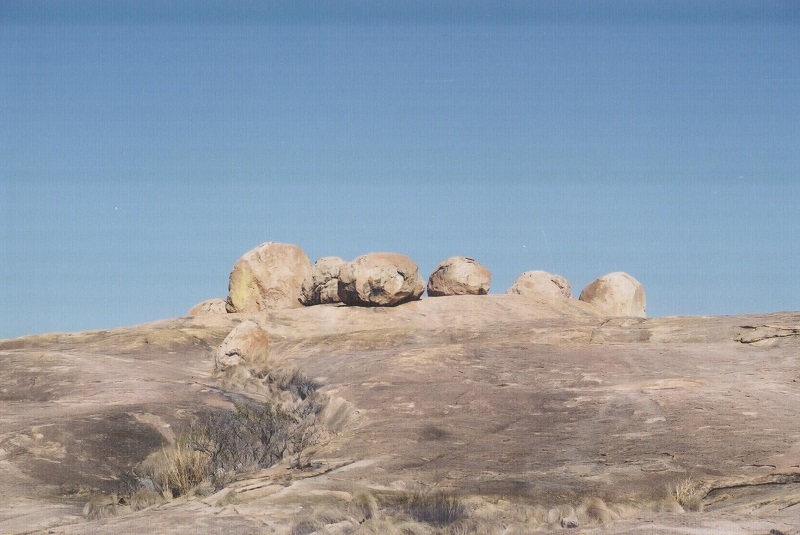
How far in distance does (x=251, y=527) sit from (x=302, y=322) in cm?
1854

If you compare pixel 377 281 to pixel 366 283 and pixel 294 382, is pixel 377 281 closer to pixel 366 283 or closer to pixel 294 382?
pixel 366 283

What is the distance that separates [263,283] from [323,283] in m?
2.27

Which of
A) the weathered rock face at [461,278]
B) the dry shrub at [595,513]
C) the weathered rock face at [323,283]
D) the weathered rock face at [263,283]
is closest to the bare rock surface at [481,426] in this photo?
the dry shrub at [595,513]

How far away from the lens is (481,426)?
1257 cm

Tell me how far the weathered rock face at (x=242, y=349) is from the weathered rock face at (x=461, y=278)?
10.5 metres

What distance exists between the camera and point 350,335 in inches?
890

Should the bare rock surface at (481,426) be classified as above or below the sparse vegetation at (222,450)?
above

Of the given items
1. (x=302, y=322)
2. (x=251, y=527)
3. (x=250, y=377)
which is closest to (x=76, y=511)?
(x=251, y=527)

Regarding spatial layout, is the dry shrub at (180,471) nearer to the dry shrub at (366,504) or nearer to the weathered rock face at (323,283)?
the dry shrub at (366,504)

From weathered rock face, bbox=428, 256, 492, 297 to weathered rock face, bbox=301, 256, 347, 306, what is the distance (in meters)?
3.49

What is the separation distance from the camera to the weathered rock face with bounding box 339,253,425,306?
1093 inches

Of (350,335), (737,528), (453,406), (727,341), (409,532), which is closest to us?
(737,528)

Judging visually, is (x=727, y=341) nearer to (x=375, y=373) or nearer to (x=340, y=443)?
(x=375, y=373)

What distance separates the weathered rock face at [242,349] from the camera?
2058cm
